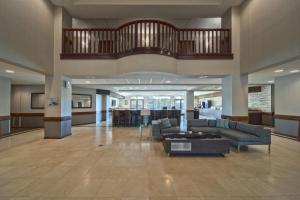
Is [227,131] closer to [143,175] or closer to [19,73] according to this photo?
[143,175]

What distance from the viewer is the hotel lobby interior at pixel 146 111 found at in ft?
11.2

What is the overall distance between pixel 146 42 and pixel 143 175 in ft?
15.6

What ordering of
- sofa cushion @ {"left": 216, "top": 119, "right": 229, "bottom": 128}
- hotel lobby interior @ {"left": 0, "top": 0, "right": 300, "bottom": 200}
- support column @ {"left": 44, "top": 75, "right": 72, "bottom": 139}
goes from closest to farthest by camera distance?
1. hotel lobby interior @ {"left": 0, "top": 0, "right": 300, "bottom": 200}
2. sofa cushion @ {"left": 216, "top": 119, "right": 229, "bottom": 128}
3. support column @ {"left": 44, "top": 75, "right": 72, "bottom": 139}

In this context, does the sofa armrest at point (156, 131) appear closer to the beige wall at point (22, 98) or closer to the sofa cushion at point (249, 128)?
the sofa cushion at point (249, 128)

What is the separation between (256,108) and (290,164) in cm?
938

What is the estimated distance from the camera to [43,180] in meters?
3.53

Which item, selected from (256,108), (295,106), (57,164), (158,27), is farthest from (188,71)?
(256,108)

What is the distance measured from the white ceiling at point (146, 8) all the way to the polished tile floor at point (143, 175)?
5.56 metres

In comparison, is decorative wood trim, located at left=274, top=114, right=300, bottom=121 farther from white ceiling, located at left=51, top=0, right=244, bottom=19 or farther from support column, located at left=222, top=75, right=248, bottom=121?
white ceiling, located at left=51, top=0, right=244, bottom=19

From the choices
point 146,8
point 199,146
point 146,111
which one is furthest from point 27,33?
point 199,146

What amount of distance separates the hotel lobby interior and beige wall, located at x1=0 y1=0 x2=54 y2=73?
4 cm

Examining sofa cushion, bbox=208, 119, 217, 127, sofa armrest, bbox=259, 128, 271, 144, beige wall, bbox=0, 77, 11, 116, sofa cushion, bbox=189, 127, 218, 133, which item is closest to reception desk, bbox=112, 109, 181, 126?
sofa cushion, bbox=208, 119, 217, 127

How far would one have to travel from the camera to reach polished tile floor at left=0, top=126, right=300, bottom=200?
3.03 meters

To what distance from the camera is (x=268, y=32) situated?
582 cm
